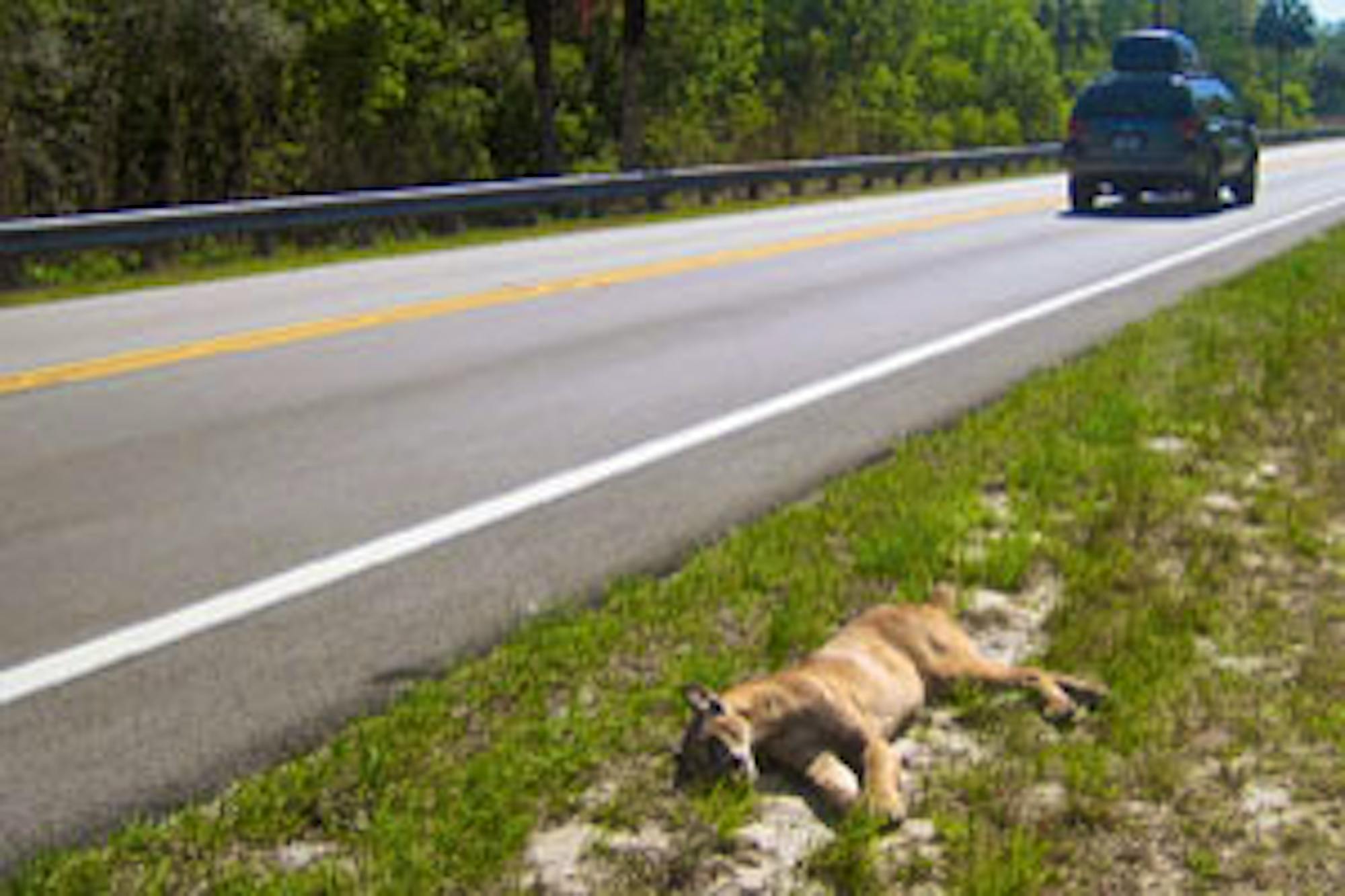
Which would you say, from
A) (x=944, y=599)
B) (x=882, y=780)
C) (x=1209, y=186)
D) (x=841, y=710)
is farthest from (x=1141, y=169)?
(x=882, y=780)

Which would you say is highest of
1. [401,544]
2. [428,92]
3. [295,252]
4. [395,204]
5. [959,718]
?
[428,92]

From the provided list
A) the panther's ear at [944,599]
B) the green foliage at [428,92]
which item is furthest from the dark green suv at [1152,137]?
the panther's ear at [944,599]

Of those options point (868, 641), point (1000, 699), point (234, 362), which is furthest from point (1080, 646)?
point (234, 362)

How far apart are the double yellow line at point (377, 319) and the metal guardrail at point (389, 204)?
14.0ft

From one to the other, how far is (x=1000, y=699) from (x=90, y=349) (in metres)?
7.76

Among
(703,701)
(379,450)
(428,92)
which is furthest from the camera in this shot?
(428,92)

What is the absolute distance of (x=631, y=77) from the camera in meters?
34.2

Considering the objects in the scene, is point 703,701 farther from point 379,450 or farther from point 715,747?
point 379,450

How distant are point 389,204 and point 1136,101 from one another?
33.6 feet

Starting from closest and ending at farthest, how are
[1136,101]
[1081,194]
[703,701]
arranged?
[703,701] → [1136,101] → [1081,194]

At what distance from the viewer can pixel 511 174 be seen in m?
43.5

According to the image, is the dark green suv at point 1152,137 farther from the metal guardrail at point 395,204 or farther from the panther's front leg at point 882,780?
the panther's front leg at point 882,780

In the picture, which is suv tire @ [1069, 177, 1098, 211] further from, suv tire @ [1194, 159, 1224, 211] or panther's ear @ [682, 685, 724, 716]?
panther's ear @ [682, 685, 724, 716]

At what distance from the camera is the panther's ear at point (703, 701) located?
3377 mm
